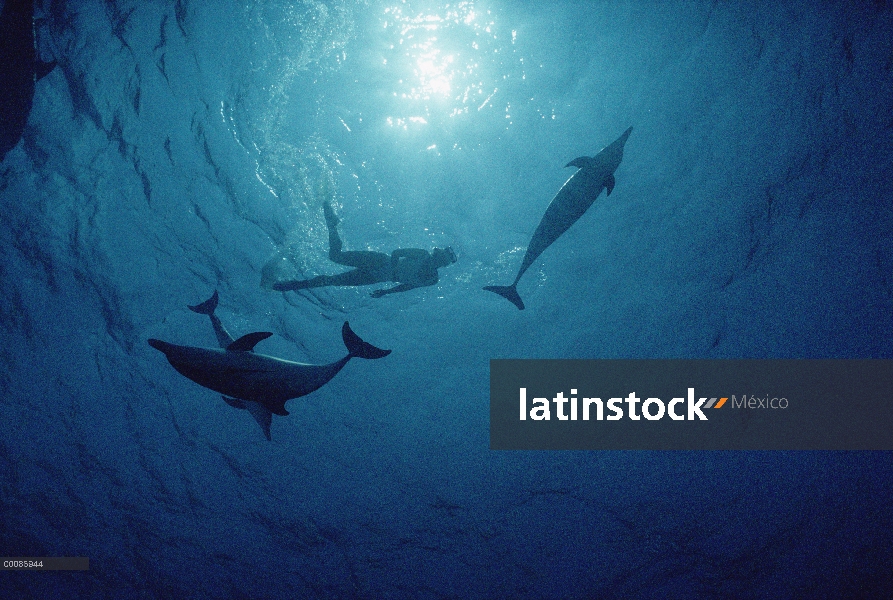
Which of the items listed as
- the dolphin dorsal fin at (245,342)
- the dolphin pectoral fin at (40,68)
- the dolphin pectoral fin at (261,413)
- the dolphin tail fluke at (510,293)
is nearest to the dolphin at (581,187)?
the dolphin tail fluke at (510,293)

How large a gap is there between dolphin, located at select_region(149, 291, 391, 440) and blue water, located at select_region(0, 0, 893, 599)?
4640mm

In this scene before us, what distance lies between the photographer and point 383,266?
6.45m

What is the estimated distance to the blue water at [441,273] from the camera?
7.13m

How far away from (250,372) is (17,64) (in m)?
6.64

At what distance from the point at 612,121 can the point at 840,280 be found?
727 centimetres

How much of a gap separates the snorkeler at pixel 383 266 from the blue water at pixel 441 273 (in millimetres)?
2085

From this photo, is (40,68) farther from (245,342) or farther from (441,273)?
(441,273)

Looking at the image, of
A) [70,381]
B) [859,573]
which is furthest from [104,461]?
[859,573]

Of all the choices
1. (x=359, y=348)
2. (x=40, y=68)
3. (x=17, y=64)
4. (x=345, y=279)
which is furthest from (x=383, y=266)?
(x=17, y=64)

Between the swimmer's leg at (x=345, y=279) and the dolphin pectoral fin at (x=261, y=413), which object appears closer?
the dolphin pectoral fin at (x=261, y=413)

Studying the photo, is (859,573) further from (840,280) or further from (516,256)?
(516,256)

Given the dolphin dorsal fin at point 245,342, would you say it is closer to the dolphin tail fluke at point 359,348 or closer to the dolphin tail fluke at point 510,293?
the dolphin tail fluke at point 359,348

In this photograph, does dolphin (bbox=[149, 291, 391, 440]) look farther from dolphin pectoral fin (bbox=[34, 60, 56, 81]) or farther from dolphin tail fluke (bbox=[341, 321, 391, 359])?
dolphin pectoral fin (bbox=[34, 60, 56, 81])

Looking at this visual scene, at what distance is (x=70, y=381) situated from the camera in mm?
11547
